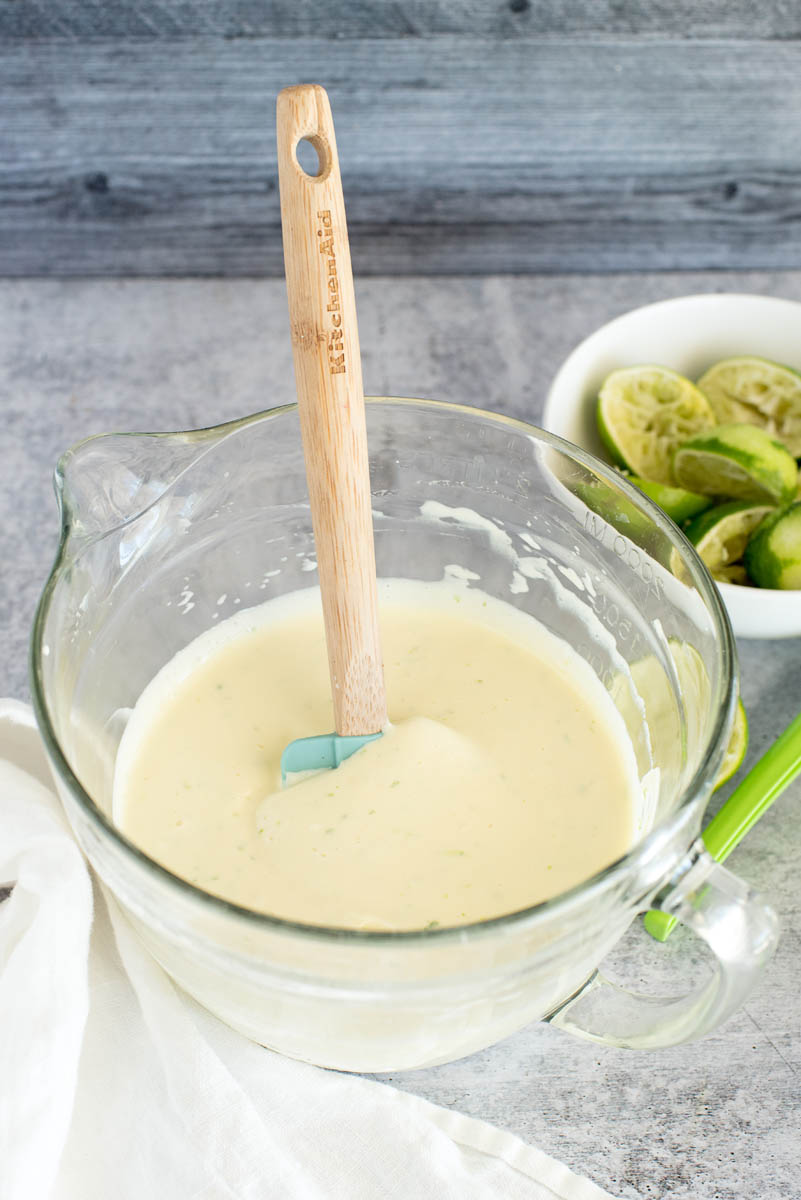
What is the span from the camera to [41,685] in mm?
688

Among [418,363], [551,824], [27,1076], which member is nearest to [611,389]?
[418,363]

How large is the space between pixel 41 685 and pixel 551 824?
350 mm

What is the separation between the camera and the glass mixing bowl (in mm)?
612

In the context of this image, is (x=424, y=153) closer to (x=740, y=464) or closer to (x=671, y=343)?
(x=671, y=343)

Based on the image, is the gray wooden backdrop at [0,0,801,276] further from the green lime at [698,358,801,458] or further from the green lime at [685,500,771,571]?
the green lime at [685,500,771,571]

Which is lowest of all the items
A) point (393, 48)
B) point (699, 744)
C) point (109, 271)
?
point (699, 744)

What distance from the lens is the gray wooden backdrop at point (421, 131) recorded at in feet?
4.11

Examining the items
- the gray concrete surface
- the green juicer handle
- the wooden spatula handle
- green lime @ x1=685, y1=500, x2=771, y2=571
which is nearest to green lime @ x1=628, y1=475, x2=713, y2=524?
green lime @ x1=685, y1=500, x2=771, y2=571

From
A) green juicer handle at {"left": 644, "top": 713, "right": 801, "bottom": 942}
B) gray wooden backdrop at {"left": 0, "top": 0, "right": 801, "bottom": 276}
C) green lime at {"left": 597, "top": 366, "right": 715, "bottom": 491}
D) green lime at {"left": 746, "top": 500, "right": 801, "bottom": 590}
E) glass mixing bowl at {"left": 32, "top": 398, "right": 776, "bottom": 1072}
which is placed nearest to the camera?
glass mixing bowl at {"left": 32, "top": 398, "right": 776, "bottom": 1072}

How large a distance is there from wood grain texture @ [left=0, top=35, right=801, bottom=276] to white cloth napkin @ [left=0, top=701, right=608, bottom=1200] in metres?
0.87

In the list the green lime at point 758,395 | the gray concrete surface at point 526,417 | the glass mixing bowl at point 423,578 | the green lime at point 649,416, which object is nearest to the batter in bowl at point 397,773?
the glass mixing bowl at point 423,578

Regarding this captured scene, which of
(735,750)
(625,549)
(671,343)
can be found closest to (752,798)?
(735,750)

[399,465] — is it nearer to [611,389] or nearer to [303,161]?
[611,389]

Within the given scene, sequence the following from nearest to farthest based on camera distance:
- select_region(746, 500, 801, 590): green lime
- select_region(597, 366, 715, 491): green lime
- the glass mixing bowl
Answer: the glass mixing bowl
select_region(746, 500, 801, 590): green lime
select_region(597, 366, 715, 491): green lime
